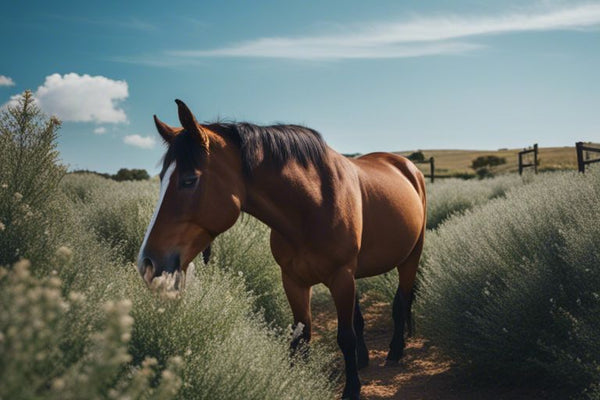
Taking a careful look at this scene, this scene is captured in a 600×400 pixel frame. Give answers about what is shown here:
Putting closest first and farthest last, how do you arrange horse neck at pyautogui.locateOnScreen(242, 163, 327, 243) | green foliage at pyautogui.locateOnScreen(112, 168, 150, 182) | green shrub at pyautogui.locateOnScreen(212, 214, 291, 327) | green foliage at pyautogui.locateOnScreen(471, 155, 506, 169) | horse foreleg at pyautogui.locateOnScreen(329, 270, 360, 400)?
1. horse neck at pyautogui.locateOnScreen(242, 163, 327, 243)
2. horse foreleg at pyautogui.locateOnScreen(329, 270, 360, 400)
3. green shrub at pyautogui.locateOnScreen(212, 214, 291, 327)
4. green foliage at pyautogui.locateOnScreen(112, 168, 150, 182)
5. green foliage at pyautogui.locateOnScreen(471, 155, 506, 169)

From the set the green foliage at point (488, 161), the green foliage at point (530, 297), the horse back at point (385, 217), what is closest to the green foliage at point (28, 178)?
the horse back at point (385, 217)

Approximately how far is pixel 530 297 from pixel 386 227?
1.21 meters

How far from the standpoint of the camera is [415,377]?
426cm

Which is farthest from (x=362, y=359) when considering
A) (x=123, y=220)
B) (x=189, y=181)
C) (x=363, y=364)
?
(x=123, y=220)

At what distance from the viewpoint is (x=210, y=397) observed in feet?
7.20

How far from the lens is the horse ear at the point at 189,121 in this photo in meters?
2.50

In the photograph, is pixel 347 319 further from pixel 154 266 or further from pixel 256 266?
pixel 256 266

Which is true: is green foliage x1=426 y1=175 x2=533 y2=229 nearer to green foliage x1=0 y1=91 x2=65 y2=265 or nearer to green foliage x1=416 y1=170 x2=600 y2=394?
green foliage x1=416 y1=170 x2=600 y2=394

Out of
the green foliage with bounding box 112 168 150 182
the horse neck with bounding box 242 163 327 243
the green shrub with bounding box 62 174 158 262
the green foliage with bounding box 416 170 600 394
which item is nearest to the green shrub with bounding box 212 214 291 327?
the green shrub with bounding box 62 174 158 262

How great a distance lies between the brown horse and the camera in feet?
8.40

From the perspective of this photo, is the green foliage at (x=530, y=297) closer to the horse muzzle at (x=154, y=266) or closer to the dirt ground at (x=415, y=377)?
the dirt ground at (x=415, y=377)

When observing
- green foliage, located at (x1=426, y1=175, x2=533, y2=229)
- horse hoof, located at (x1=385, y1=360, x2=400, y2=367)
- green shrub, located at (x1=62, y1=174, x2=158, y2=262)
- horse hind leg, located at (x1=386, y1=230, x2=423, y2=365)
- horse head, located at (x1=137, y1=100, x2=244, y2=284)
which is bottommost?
horse hoof, located at (x1=385, y1=360, x2=400, y2=367)

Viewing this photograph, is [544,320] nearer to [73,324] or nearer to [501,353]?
[501,353]

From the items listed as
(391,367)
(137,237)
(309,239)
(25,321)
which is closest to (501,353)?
(391,367)
